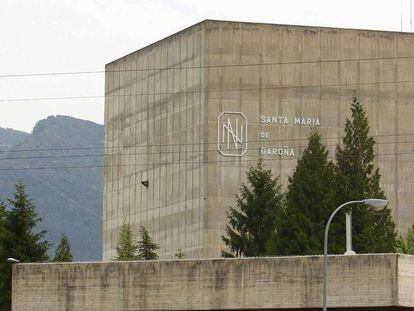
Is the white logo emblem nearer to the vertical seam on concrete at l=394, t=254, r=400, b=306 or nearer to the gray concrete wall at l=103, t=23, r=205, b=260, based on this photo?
the gray concrete wall at l=103, t=23, r=205, b=260

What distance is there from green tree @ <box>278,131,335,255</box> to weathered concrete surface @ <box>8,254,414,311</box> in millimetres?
17549

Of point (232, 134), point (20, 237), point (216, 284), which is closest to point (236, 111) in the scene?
point (232, 134)

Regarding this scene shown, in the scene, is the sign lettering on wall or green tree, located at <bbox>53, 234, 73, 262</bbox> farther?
the sign lettering on wall

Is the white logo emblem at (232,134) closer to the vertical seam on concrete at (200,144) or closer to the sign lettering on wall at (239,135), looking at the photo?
the sign lettering on wall at (239,135)

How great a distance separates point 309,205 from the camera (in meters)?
86.9

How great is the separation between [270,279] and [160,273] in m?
4.55

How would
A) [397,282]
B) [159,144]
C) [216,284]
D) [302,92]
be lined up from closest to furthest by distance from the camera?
[397,282] < [216,284] < [302,92] < [159,144]

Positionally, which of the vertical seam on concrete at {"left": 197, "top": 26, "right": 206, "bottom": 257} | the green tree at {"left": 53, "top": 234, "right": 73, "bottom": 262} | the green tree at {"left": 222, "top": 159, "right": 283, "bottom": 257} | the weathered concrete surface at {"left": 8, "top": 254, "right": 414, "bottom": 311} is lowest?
the weathered concrete surface at {"left": 8, "top": 254, "right": 414, "bottom": 311}

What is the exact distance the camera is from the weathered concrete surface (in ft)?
208

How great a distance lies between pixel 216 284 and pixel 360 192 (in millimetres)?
25323

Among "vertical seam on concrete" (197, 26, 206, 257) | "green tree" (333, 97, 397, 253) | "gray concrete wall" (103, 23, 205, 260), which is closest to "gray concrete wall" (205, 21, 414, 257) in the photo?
"vertical seam on concrete" (197, 26, 206, 257)

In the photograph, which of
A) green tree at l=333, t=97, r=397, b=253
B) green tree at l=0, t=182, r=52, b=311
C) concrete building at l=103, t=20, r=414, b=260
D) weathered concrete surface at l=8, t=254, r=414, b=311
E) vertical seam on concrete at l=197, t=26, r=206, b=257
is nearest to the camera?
weathered concrete surface at l=8, t=254, r=414, b=311

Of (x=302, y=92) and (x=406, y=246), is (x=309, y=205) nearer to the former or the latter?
(x=406, y=246)

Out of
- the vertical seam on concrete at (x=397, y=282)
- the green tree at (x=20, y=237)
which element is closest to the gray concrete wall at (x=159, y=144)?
the green tree at (x=20, y=237)
